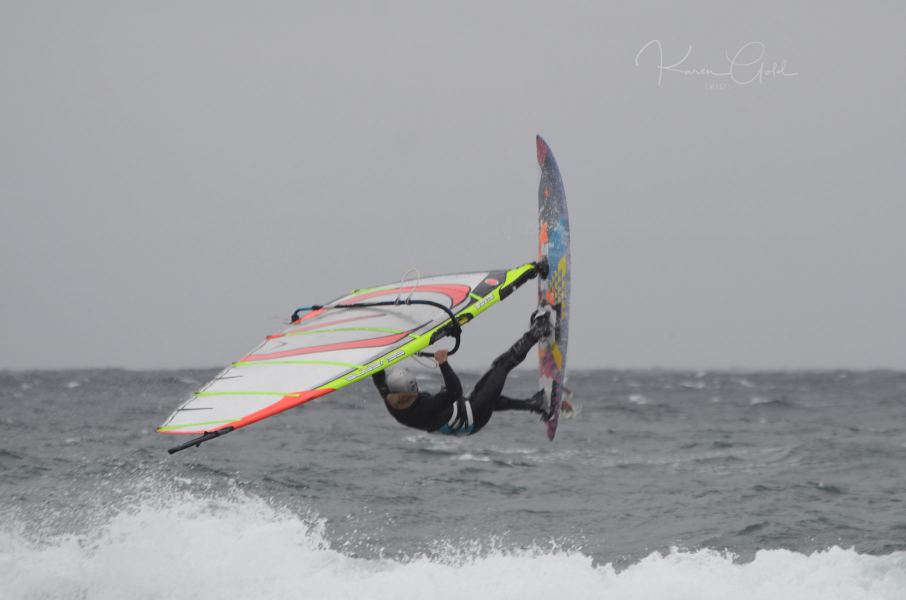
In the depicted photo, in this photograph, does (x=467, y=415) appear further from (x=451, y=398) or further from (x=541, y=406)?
(x=541, y=406)

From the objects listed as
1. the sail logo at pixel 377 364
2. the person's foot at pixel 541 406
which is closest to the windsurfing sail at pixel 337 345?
the sail logo at pixel 377 364

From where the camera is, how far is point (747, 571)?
329 inches

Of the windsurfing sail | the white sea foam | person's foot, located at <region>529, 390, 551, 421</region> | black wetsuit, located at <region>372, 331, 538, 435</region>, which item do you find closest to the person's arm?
black wetsuit, located at <region>372, 331, 538, 435</region>

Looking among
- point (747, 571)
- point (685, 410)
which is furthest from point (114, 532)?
point (685, 410)

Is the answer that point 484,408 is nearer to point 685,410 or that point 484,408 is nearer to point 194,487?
point 194,487

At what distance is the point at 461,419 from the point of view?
607 centimetres

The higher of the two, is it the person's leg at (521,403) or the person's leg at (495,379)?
the person's leg at (495,379)

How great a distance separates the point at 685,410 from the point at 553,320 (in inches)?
514

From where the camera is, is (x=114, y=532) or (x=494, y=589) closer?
(x=494, y=589)

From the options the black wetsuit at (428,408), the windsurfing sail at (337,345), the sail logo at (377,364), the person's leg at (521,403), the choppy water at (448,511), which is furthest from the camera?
the choppy water at (448,511)

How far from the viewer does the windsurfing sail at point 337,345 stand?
5.24 m

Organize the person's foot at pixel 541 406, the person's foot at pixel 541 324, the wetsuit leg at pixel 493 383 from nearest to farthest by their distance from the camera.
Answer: the wetsuit leg at pixel 493 383 < the person's foot at pixel 541 324 < the person's foot at pixel 541 406

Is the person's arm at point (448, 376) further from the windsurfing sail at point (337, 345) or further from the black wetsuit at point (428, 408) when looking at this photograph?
the windsurfing sail at point (337, 345)

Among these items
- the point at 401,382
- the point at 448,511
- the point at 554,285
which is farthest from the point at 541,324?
the point at 448,511
